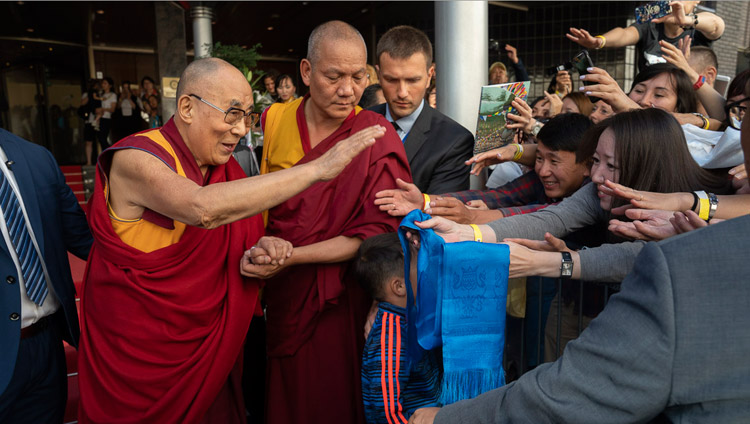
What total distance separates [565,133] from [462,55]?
123 cm

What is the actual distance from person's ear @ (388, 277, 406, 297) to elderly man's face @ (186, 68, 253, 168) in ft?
2.59

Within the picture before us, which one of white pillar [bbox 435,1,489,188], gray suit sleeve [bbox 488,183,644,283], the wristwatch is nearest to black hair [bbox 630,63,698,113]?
gray suit sleeve [bbox 488,183,644,283]

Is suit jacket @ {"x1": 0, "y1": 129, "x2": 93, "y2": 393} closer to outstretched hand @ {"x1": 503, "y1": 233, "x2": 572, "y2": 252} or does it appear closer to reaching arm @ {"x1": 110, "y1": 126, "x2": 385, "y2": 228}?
reaching arm @ {"x1": 110, "y1": 126, "x2": 385, "y2": 228}

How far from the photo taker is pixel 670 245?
0.87 metres

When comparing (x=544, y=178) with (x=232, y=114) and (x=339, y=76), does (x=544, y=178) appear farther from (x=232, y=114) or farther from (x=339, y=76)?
(x=232, y=114)

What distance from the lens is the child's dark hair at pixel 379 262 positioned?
1895 millimetres

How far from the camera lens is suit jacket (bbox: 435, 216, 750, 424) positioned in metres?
0.83

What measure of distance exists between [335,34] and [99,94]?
1036 cm

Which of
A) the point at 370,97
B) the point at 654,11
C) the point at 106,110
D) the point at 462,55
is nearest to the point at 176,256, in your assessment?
the point at 462,55

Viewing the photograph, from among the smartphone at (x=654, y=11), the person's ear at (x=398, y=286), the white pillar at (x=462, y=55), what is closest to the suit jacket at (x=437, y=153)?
the person's ear at (x=398, y=286)

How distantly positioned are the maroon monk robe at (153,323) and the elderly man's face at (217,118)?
6 centimetres

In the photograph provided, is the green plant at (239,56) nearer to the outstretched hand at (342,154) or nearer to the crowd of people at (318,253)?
the crowd of people at (318,253)

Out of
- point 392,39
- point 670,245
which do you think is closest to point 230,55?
point 392,39

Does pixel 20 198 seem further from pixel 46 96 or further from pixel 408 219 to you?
pixel 46 96
